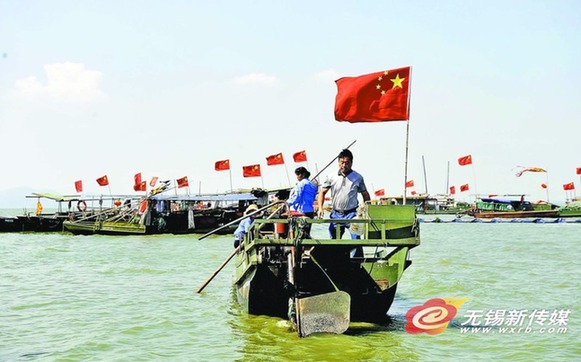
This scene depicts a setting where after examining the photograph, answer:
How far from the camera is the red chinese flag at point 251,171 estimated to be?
4200 centimetres

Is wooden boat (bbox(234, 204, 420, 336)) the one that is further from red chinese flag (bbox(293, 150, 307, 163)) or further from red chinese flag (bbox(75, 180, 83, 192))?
red chinese flag (bbox(75, 180, 83, 192))

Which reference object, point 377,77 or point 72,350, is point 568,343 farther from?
point 72,350

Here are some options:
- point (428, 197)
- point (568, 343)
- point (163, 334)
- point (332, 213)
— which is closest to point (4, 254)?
point (163, 334)

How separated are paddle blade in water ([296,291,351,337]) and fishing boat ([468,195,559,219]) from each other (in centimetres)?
4907

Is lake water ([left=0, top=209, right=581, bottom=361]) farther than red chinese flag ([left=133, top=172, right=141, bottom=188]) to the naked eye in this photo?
No

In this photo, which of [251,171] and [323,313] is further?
[251,171]

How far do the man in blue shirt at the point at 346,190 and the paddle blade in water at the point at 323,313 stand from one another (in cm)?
130

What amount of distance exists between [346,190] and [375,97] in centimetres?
176

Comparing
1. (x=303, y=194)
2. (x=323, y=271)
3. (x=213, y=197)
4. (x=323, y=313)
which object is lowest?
(x=323, y=313)

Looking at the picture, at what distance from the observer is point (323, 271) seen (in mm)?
8250

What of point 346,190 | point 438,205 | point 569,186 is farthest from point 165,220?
point 438,205

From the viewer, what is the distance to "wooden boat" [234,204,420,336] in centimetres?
769

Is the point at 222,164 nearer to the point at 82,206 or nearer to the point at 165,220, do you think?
the point at 82,206

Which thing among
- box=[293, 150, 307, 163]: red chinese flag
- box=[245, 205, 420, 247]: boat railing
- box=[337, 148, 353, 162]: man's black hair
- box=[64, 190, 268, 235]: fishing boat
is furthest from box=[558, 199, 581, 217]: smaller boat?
box=[245, 205, 420, 247]: boat railing
